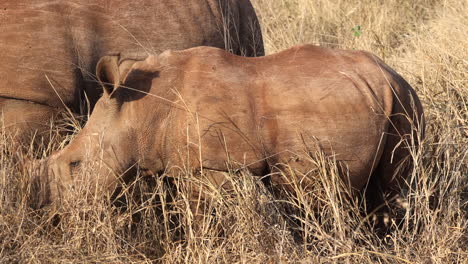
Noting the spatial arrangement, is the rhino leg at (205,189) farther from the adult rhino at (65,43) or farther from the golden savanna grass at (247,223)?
the adult rhino at (65,43)

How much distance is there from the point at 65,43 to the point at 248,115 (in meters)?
1.48

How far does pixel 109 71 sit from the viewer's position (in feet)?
13.1

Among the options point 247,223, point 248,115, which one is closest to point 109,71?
point 248,115

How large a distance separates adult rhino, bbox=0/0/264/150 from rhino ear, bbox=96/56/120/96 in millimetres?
822

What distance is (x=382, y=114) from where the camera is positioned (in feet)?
13.2

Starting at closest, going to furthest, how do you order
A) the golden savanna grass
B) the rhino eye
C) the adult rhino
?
the golden savanna grass < the rhino eye < the adult rhino

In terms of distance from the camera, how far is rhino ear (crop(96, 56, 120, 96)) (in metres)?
3.95

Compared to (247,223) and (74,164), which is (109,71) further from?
(247,223)

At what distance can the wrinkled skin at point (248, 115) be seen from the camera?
3.94 meters

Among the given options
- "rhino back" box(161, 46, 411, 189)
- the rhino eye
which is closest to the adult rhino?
the rhino eye

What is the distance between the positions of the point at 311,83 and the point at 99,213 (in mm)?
1226

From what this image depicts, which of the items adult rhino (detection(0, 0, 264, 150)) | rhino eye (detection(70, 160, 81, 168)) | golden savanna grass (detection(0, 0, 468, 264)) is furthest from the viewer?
adult rhino (detection(0, 0, 264, 150))

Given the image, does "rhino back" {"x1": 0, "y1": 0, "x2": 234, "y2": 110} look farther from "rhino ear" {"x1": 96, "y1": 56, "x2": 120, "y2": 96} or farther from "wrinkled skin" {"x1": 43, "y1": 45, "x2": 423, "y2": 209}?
"rhino ear" {"x1": 96, "y1": 56, "x2": 120, "y2": 96}

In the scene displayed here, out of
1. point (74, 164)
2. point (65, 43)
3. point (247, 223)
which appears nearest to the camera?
point (247, 223)
